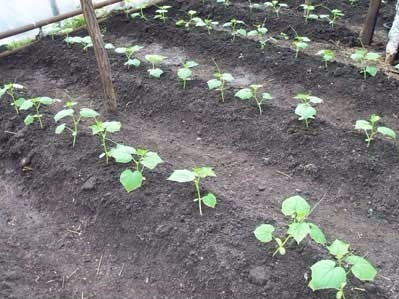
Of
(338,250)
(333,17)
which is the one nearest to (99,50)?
(338,250)

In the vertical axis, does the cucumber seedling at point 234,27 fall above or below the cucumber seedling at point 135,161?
below

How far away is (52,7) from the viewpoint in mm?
5602

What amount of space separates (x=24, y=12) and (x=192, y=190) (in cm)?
365

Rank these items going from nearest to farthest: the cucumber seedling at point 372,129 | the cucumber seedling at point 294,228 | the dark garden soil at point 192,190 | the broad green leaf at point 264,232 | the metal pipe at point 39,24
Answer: the cucumber seedling at point 294,228 → the broad green leaf at point 264,232 → the dark garden soil at point 192,190 → the cucumber seedling at point 372,129 → the metal pipe at point 39,24

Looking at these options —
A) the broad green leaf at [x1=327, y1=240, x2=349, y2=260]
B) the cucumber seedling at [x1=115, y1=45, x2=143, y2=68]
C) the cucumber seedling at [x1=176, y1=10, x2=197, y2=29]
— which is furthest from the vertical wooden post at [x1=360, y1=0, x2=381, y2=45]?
the broad green leaf at [x1=327, y1=240, x2=349, y2=260]

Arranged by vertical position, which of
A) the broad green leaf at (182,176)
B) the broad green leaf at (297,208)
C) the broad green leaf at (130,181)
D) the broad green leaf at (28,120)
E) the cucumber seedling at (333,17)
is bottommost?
the cucumber seedling at (333,17)

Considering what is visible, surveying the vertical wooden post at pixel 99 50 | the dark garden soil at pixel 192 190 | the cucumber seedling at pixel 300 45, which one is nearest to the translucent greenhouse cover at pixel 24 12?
the dark garden soil at pixel 192 190

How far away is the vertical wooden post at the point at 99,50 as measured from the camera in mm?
3505

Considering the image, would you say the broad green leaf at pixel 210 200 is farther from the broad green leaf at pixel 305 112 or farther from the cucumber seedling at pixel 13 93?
the cucumber seedling at pixel 13 93

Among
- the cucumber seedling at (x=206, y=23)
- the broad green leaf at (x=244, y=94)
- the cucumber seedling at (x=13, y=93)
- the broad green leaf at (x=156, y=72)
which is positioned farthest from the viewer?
the cucumber seedling at (x=206, y=23)

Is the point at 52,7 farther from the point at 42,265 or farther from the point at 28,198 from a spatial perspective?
Answer: the point at 42,265

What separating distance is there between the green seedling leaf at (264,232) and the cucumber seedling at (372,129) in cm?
129

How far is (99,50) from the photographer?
3680mm

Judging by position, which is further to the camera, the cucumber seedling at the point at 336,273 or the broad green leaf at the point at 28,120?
the broad green leaf at the point at 28,120
